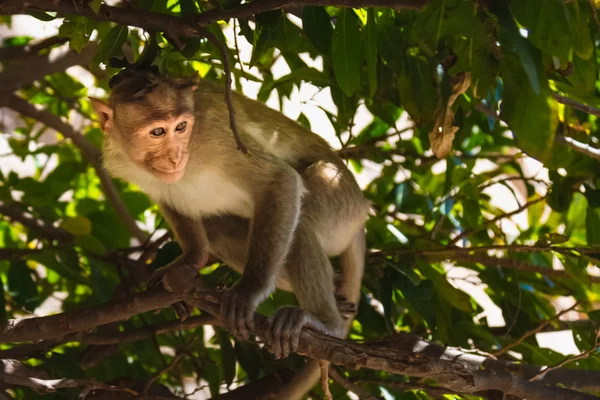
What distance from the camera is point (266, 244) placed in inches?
151

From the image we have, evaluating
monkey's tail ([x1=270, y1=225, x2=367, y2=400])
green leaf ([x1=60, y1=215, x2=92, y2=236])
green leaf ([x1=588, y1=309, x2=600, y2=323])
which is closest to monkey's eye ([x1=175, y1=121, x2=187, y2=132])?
monkey's tail ([x1=270, y1=225, x2=367, y2=400])

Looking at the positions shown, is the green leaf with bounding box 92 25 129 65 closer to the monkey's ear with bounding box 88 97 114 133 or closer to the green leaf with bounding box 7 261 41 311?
the monkey's ear with bounding box 88 97 114 133

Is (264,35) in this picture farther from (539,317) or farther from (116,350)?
(539,317)

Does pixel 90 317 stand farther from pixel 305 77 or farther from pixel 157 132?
pixel 305 77

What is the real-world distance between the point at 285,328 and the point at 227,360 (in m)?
1.13

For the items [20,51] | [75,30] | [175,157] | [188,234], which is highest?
[20,51]

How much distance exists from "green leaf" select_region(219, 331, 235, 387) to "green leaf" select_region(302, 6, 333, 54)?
1.86m

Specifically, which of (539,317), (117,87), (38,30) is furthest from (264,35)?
(38,30)

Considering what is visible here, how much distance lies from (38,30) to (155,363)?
4.31 m

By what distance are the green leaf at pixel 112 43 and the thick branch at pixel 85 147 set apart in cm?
151

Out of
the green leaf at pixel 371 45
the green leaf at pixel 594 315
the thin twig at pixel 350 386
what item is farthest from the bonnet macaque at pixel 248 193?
the green leaf at pixel 594 315

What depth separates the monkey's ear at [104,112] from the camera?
3.96 m

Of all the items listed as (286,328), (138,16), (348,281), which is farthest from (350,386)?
(138,16)

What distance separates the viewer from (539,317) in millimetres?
4629
